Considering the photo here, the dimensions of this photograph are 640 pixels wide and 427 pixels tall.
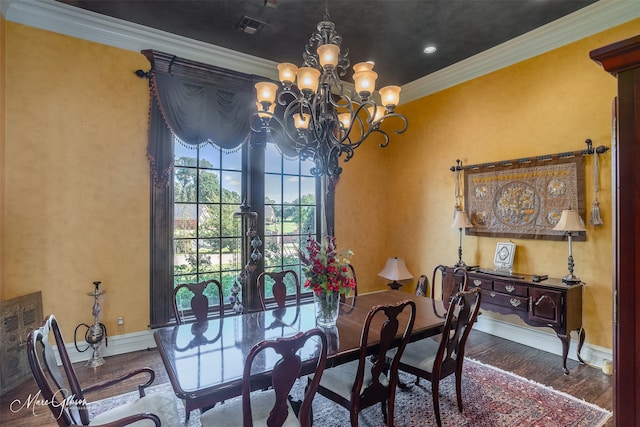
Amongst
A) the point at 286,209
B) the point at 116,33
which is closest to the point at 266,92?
the point at 116,33

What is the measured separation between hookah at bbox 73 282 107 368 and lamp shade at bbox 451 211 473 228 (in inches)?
162

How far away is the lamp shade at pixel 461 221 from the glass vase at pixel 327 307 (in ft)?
8.23

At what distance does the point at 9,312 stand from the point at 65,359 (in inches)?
69.8

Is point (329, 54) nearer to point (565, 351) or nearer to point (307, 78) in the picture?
point (307, 78)

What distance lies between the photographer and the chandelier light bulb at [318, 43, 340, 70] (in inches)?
90.0

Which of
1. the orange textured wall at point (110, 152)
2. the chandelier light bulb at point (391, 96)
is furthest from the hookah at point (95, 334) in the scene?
the chandelier light bulb at point (391, 96)

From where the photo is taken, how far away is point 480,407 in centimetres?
246

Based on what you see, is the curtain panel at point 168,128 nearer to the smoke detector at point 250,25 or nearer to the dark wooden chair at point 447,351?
the smoke detector at point 250,25

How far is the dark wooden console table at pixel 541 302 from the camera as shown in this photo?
3002mm

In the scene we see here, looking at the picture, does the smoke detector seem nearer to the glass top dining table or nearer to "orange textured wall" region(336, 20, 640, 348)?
"orange textured wall" region(336, 20, 640, 348)

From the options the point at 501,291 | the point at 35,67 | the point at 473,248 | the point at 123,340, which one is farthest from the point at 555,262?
the point at 35,67

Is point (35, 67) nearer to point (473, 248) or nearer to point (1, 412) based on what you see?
point (1, 412)

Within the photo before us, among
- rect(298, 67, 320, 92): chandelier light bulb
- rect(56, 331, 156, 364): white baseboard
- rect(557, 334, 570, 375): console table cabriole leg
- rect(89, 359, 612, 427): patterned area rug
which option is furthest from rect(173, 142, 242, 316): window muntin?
rect(557, 334, 570, 375): console table cabriole leg

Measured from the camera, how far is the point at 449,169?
4473 mm
